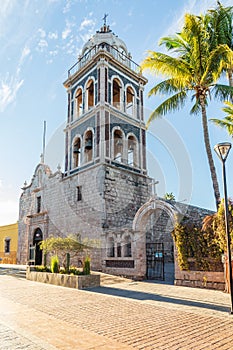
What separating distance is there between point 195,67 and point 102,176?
8275 millimetres

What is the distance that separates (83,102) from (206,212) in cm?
1175

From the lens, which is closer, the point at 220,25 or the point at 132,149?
the point at 220,25

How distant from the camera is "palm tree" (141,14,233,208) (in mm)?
12242

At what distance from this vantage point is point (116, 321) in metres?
5.74

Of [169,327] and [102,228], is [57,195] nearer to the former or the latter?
[102,228]

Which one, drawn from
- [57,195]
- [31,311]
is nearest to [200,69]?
[31,311]

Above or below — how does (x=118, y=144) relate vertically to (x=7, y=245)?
above

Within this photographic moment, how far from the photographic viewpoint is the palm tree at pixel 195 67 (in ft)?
40.2

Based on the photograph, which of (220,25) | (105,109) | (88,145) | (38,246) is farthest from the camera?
(38,246)

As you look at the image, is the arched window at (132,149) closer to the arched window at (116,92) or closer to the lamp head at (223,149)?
the arched window at (116,92)

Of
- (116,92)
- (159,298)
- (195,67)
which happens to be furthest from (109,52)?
(159,298)

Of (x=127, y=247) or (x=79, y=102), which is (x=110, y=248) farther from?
(x=79, y=102)

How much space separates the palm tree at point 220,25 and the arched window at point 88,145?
9811 mm

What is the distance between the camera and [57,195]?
2136 centimetres
